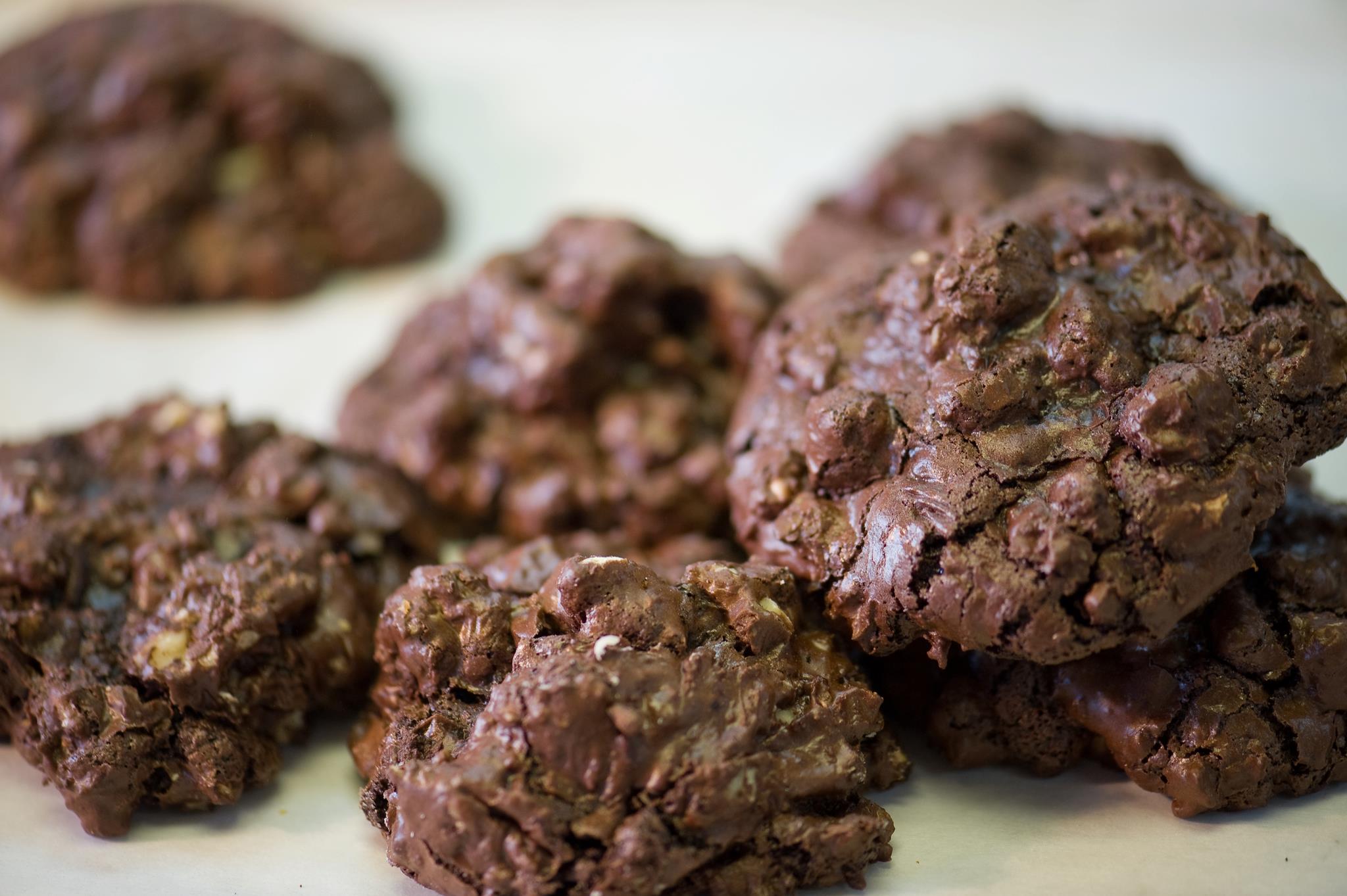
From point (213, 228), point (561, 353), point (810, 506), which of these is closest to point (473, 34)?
point (213, 228)

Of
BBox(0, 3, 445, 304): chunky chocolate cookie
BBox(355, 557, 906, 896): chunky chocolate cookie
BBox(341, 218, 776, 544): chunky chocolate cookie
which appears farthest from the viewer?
BBox(0, 3, 445, 304): chunky chocolate cookie

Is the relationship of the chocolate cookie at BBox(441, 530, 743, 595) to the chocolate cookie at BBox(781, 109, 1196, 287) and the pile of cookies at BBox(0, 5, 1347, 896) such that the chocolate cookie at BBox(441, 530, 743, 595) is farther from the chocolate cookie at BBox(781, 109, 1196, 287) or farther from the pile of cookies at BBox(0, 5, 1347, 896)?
the chocolate cookie at BBox(781, 109, 1196, 287)

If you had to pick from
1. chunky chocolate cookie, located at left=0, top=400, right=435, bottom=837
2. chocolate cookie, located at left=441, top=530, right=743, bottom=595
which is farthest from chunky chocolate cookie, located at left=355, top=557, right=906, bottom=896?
chunky chocolate cookie, located at left=0, top=400, right=435, bottom=837

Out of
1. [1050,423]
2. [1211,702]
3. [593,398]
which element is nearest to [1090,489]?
[1050,423]

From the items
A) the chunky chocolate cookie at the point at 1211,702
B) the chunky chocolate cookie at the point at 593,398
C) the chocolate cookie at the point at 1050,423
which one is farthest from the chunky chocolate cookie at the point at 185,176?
the chunky chocolate cookie at the point at 1211,702

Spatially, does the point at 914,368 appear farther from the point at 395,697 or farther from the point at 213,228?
the point at 213,228

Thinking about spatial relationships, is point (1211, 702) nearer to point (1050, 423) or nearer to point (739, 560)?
point (1050, 423)
